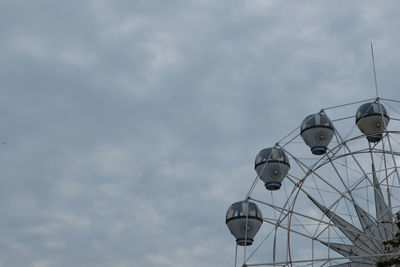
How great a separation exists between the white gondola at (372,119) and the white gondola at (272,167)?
375 cm

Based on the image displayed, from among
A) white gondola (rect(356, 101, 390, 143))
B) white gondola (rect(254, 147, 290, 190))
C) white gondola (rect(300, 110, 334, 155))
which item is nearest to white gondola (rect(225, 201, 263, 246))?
white gondola (rect(254, 147, 290, 190))

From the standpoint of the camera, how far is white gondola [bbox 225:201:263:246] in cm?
2362

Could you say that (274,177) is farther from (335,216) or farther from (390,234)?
(390,234)

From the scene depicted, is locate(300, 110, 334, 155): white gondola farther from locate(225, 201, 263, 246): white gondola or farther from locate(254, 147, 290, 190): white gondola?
locate(225, 201, 263, 246): white gondola

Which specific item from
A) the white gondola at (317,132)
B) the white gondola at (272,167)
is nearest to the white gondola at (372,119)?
the white gondola at (317,132)

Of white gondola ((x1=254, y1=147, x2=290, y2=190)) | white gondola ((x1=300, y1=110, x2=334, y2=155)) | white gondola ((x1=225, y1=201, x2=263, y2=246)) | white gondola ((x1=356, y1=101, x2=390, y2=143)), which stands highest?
white gondola ((x1=356, y1=101, x2=390, y2=143))

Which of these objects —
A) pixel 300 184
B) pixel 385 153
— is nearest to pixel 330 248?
pixel 300 184

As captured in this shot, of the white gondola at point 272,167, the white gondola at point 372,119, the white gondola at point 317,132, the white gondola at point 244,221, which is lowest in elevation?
the white gondola at point 244,221

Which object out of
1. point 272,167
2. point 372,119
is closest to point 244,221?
point 272,167

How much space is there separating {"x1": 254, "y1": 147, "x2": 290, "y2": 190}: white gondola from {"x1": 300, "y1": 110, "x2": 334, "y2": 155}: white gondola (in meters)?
1.26

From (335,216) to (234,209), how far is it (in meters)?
4.02

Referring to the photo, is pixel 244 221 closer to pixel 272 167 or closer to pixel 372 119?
pixel 272 167

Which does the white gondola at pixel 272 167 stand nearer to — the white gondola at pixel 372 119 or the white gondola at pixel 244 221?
the white gondola at pixel 244 221

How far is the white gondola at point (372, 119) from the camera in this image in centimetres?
2606
